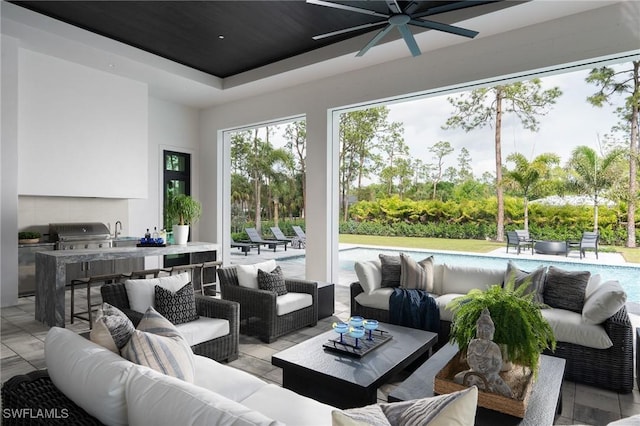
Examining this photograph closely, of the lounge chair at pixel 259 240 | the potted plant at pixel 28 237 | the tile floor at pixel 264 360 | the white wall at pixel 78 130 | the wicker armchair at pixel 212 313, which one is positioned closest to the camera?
the tile floor at pixel 264 360

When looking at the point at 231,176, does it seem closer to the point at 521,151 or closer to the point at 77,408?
the point at 521,151

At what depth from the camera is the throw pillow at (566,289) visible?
3530 millimetres

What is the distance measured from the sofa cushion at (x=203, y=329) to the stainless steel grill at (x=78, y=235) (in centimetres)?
376

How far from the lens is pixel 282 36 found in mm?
5395

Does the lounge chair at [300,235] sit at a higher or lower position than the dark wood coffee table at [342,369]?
higher

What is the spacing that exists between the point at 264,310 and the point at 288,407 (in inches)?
86.4

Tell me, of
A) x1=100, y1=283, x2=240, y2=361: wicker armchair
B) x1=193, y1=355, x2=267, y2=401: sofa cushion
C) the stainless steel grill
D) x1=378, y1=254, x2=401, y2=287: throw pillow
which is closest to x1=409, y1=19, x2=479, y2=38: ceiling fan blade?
x1=378, y1=254, x2=401, y2=287: throw pillow

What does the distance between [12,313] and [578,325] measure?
6.25 m

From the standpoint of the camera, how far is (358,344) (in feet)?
9.52

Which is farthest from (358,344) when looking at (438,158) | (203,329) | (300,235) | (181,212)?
(300,235)

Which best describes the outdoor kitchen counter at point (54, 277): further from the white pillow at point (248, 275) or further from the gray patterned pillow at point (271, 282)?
the gray patterned pillow at point (271, 282)

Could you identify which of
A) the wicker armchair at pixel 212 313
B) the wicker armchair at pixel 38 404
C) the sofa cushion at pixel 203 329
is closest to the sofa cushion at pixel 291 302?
the wicker armchair at pixel 212 313

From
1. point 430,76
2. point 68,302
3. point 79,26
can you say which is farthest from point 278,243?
point 79,26

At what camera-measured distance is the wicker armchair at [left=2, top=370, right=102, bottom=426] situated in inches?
56.4
